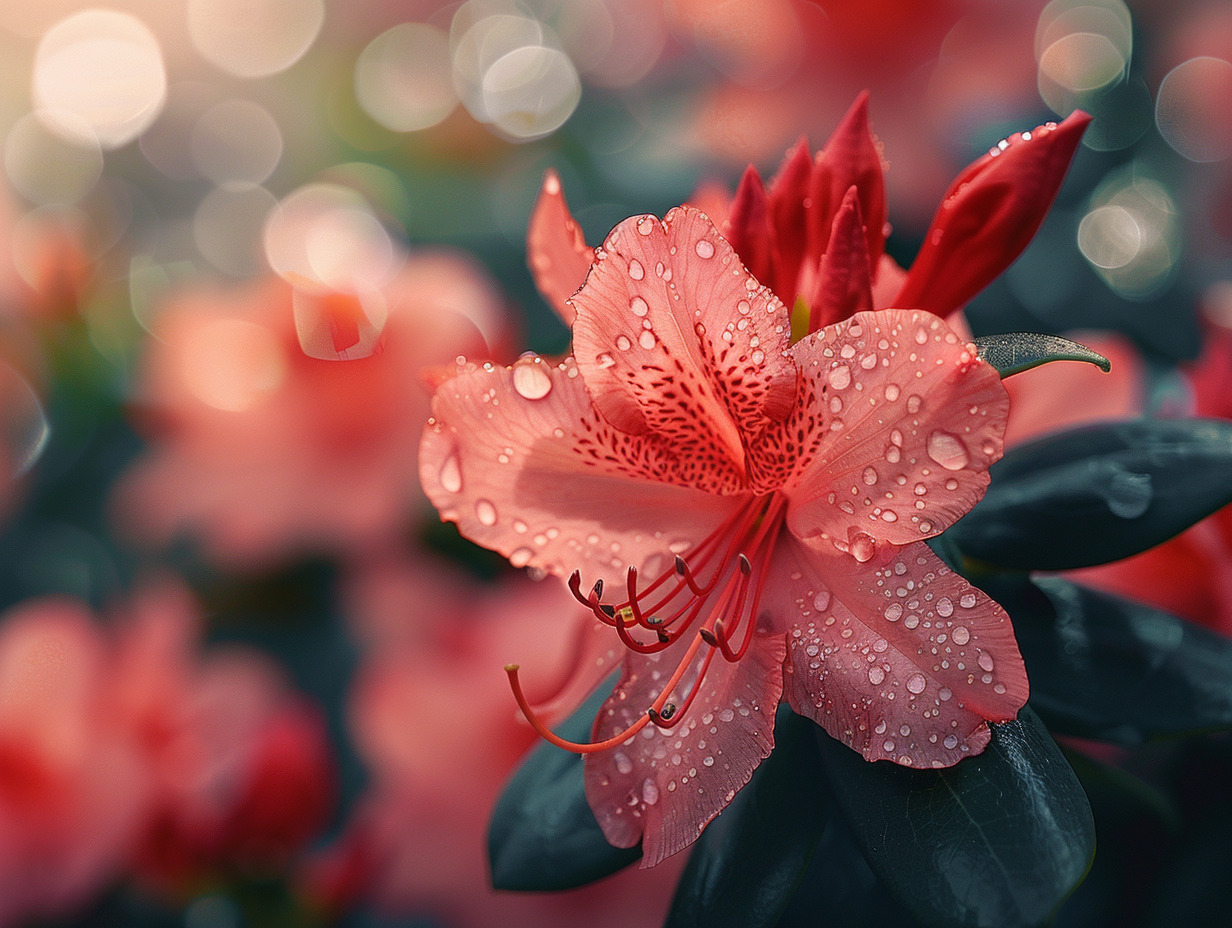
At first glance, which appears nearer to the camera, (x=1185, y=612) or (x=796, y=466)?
(x=796, y=466)

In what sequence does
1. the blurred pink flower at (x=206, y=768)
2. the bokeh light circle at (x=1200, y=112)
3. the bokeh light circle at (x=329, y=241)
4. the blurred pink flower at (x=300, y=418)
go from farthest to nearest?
the bokeh light circle at (x=1200, y=112) → the bokeh light circle at (x=329, y=241) → the blurred pink flower at (x=300, y=418) → the blurred pink flower at (x=206, y=768)

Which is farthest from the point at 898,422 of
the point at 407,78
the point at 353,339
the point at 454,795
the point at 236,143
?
the point at 236,143

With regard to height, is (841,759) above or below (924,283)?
below

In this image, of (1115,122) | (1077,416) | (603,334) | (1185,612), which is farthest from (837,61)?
(603,334)

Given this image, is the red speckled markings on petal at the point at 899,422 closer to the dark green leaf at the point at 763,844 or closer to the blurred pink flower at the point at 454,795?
the dark green leaf at the point at 763,844

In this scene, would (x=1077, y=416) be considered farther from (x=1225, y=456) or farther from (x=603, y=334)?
(x=603, y=334)

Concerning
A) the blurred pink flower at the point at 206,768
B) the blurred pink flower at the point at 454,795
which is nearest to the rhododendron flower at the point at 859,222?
the blurred pink flower at the point at 454,795

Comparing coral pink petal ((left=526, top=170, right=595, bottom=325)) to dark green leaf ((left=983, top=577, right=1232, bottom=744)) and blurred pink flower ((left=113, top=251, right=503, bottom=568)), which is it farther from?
blurred pink flower ((left=113, top=251, right=503, bottom=568))
